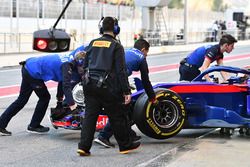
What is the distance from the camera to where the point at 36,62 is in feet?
26.1

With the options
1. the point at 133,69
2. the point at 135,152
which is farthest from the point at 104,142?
the point at 133,69

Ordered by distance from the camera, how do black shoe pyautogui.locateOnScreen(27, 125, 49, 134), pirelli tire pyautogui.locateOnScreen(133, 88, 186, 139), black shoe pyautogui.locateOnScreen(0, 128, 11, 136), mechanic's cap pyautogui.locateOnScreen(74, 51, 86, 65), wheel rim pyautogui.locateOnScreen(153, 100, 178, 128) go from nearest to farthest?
pirelli tire pyautogui.locateOnScreen(133, 88, 186, 139) → wheel rim pyautogui.locateOnScreen(153, 100, 178, 128) → mechanic's cap pyautogui.locateOnScreen(74, 51, 86, 65) → black shoe pyautogui.locateOnScreen(0, 128, 11, 136) → black shoe pyautogui.locateOnScreen(27, 125, 49, 134)

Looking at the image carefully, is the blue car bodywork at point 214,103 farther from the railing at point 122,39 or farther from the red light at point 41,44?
the railing at point 122,39

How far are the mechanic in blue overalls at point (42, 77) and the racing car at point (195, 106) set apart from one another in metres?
0.42

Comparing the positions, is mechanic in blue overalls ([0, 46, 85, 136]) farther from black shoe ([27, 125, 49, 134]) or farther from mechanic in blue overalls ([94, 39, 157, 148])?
mechanic in blue overalls ([94, 39, 157, 148])

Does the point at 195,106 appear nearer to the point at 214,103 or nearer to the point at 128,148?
the point at 214,103

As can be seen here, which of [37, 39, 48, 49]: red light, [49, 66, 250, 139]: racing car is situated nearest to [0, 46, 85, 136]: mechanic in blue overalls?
[49, 66, 250, 139]: racing car

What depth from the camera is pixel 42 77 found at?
7863 millimetres

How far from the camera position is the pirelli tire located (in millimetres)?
7160

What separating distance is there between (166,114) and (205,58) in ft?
6.23

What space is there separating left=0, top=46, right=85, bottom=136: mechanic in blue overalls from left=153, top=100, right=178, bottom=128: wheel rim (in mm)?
1167

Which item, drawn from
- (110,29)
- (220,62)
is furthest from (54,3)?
(110,29)

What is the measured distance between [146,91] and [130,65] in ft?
1.50

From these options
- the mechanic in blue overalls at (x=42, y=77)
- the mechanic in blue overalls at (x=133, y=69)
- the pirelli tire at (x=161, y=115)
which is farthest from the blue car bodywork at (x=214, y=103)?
the mechanic in blue overalls at (x=42, y=77)
